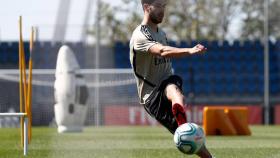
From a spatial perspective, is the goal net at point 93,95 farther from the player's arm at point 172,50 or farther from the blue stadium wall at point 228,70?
the player's arm at point 172,50

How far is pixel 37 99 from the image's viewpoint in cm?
2817

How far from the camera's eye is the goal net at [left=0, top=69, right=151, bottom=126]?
88.2 ft

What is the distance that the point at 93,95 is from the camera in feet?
94.7

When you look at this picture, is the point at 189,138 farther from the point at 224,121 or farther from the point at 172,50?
the point at 224,121

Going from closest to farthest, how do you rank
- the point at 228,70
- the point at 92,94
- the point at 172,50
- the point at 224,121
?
the point at 172,50 < the point at 224,121 < the point at 92,94 < the point at 228,70

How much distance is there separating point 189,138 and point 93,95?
68.7ft

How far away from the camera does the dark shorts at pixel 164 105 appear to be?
849 centimetres

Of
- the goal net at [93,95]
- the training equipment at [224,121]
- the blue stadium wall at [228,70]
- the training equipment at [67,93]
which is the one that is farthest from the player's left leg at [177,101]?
the blue stadium wall at [228,70]

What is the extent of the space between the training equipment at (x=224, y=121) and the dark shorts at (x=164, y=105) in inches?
433

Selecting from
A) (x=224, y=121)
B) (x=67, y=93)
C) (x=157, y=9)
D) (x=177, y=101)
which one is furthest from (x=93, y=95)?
(x=177, y=101)

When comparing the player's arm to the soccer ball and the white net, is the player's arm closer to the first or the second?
the soccer ball

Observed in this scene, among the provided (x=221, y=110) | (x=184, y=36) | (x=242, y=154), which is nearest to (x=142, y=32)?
(x=242, y=154)

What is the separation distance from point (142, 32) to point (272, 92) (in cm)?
2708

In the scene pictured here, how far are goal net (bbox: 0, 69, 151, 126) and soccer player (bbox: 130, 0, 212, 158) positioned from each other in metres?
17.4
